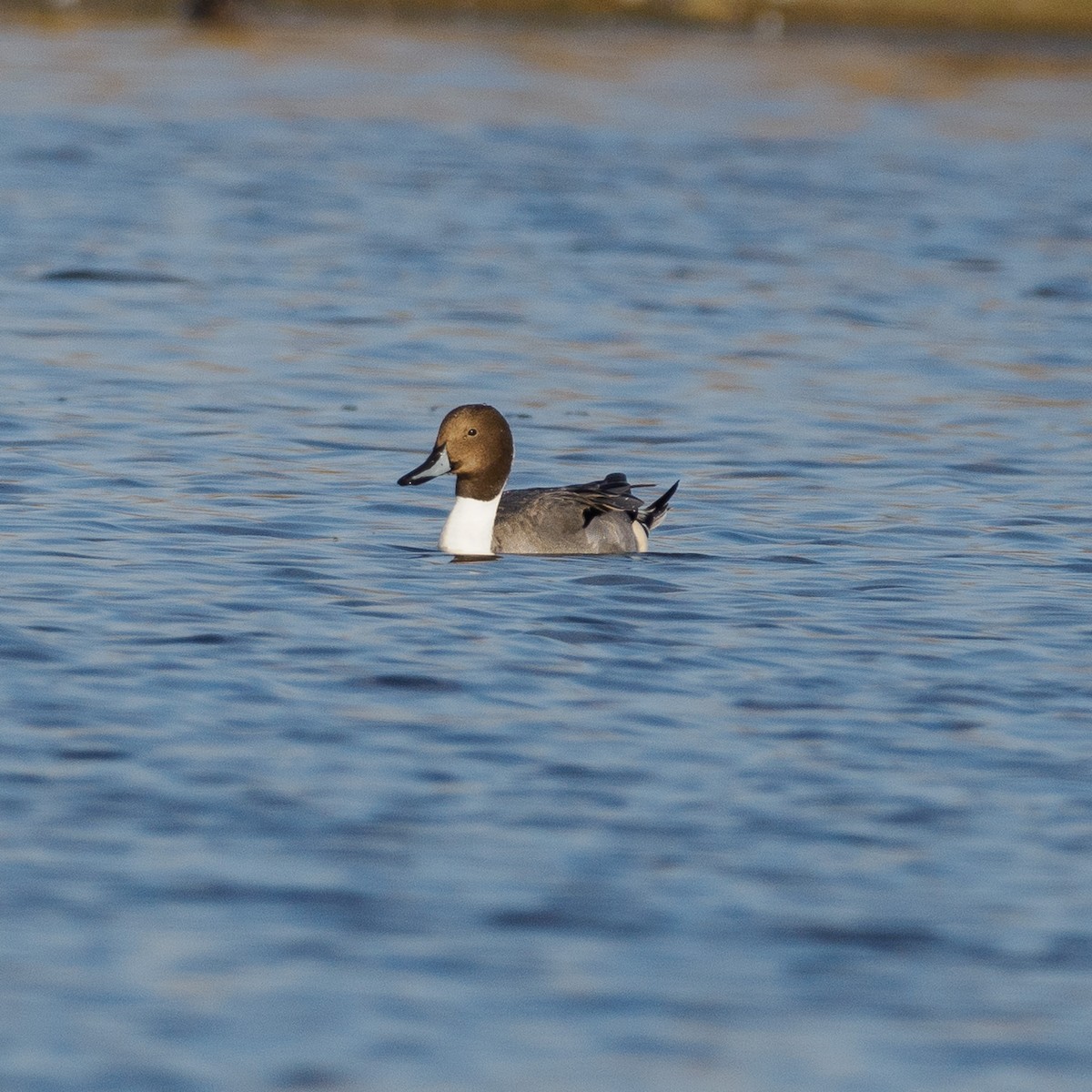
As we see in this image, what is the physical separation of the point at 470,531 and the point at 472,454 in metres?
0.40

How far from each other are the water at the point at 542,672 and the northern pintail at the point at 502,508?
14cm

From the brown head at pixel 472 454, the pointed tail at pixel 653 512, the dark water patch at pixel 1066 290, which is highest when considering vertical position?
the brown head at pixel 472 454

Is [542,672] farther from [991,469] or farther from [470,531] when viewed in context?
[991,469]

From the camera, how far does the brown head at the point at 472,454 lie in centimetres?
1105

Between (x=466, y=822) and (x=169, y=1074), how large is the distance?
1812mm

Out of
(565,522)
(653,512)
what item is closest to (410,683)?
(565,522)

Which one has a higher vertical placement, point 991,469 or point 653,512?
point 653,512

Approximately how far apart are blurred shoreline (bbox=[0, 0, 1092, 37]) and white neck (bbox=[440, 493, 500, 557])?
39968 mm

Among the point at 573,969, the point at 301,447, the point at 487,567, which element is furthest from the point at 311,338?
the point at 573,969

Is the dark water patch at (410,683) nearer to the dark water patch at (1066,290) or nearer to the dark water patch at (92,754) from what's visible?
the dark water patch at (92,754)

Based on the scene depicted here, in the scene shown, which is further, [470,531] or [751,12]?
[751,12]

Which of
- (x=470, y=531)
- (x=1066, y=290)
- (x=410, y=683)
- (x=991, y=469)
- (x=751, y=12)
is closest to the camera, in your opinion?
(x=410, y=683)

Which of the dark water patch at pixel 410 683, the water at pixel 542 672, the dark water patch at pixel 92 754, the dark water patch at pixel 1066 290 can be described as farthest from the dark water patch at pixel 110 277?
the dark water patch at pixel 92 754

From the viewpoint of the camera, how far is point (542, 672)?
8.92 meters
